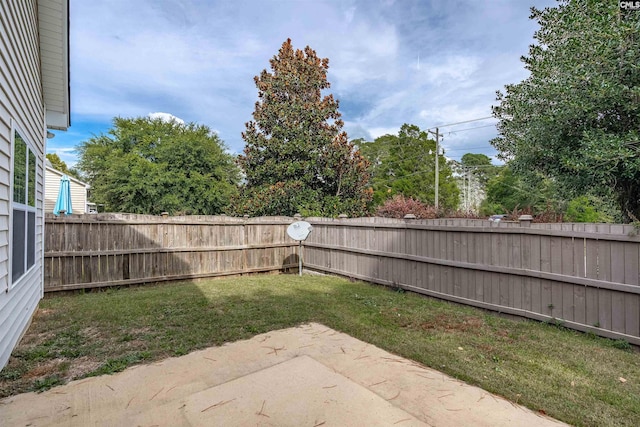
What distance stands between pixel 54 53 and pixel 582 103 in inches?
294

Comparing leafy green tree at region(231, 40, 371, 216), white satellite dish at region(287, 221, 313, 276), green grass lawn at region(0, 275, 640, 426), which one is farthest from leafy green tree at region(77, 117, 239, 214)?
green grass lawn at region(0, 275, 640, 426)

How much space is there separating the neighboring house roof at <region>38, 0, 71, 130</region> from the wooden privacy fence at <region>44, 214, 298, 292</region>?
1982 millimetres

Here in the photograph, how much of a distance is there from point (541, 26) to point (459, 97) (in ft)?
37.5

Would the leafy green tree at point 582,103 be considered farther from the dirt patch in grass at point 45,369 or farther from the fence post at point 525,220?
the dirt patch in grass at point 45,369

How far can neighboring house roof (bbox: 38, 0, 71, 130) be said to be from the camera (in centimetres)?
428

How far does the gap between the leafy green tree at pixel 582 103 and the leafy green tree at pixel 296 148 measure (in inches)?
274

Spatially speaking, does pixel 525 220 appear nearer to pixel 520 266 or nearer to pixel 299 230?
pixel 520 266

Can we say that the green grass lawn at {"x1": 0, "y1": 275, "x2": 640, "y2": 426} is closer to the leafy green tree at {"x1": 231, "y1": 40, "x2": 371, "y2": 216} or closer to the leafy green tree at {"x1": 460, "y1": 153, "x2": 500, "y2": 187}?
the leafy green tree at {"x1": 231, "y1": 40, "x2": 371, "y2": 216}

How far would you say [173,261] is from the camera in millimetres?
7027

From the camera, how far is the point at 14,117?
3.19 meters

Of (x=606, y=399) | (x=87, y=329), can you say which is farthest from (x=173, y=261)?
(x=606, y=399)

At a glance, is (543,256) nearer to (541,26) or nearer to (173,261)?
(541,26)

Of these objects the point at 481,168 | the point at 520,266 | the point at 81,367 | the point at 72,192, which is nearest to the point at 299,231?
the point at 520,266

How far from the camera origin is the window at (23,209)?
329cm
